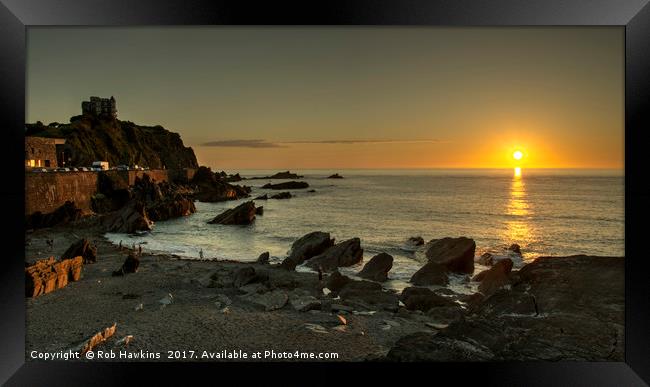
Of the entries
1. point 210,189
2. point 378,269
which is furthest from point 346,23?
point 210,189

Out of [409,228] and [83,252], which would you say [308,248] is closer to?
[83,252]

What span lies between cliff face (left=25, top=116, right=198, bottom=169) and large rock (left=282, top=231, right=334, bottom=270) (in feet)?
60.6

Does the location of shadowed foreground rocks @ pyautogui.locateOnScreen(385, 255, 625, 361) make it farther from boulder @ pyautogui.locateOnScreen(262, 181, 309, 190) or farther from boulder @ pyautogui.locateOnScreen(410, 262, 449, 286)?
boulder @ pyautogui.locateOnScreen(262, 181, 309, 190)

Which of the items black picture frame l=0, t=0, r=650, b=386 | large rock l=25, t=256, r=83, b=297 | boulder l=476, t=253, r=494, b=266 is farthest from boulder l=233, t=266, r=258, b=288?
boulder l=476, t=253, r=494, b=266

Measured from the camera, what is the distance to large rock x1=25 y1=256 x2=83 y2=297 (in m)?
8.52

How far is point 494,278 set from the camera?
36.2 ft

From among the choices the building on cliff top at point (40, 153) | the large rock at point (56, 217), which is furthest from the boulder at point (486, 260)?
the building on cliff top at point (40, 153)

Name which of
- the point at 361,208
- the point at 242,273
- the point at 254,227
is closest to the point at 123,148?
the point at 254,227

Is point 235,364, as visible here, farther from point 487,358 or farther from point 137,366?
point 487,358

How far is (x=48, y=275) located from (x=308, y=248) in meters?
7.63

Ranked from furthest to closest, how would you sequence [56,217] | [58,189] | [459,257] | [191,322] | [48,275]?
[58,189] → [56,217] → [459,257] → [48,275] → [191,322]

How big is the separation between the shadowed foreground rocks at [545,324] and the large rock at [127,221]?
16.7m

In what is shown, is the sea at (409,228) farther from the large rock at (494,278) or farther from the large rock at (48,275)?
the large rock at (48,275)

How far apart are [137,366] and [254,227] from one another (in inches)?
757
